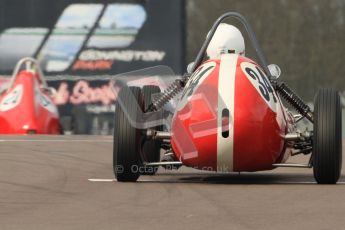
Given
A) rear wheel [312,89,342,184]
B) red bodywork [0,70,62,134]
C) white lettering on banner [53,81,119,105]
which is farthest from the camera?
white lettering on banner [53,81,119,105]

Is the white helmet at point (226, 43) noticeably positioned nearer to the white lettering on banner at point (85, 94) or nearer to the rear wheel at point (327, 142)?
the rear wheel at point (327, 142)

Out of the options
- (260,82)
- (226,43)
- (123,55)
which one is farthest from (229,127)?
(123,55)

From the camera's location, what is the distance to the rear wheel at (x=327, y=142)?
11.0 m

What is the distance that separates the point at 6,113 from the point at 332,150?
11518 mm

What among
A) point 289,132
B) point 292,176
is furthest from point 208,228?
point 292,176

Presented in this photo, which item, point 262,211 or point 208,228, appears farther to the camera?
point 262,211

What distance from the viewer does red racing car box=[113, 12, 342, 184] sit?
10812 millimetres

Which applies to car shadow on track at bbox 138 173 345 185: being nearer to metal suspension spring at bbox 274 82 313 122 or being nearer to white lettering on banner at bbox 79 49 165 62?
metal suspension spring at bbox 274 82 313 122

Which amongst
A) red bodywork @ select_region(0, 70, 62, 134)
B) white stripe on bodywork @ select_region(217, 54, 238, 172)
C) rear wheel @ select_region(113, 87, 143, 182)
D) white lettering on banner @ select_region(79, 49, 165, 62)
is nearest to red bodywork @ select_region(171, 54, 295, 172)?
white stripe on bodywork @ select_region(217, 54, 238, 172)

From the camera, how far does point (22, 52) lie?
2898 cm

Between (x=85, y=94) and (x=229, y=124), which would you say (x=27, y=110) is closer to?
(x=85, y=94)

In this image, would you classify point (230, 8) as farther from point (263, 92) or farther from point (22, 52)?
point (263, 92)

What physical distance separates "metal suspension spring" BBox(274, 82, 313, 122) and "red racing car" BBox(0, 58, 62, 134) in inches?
402

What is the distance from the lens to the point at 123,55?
28.6 meters
